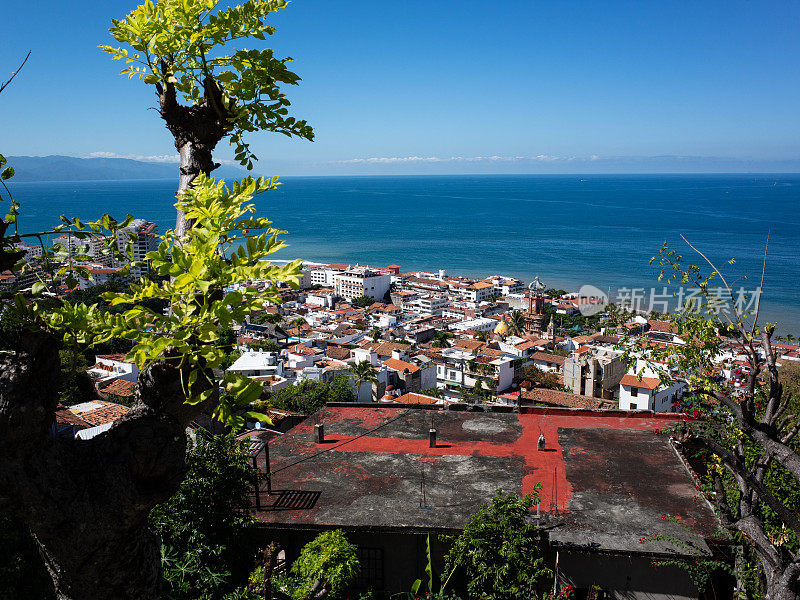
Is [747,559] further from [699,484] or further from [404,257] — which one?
[404,257]

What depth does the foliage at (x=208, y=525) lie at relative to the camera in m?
5.37

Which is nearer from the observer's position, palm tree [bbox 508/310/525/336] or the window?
the window

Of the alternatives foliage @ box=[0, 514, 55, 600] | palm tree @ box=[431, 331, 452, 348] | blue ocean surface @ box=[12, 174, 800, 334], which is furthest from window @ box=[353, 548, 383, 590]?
blue ocean surface @ box=[12, 174, 800, 334]

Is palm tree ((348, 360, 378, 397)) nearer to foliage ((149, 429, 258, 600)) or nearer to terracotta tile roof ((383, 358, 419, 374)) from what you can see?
terracotta tile roof ((383, 358, 419, 374))

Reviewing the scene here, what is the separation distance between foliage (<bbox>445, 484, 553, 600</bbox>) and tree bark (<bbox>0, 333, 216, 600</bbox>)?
399cm

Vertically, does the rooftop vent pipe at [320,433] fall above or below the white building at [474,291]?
above

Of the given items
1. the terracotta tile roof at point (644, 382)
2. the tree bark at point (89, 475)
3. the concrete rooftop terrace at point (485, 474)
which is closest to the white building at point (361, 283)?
the terracotta tile roof at point (644, 382)

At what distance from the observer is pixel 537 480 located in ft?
28.7

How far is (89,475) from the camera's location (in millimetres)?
2670

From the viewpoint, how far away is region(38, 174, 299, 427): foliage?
209cm

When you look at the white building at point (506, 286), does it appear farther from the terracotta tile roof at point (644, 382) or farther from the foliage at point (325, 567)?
the foliage at point (325, 567)

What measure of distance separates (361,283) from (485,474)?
75.4 metres

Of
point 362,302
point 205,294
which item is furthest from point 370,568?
point 362,302

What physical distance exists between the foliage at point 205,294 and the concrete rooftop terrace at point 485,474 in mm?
5806
